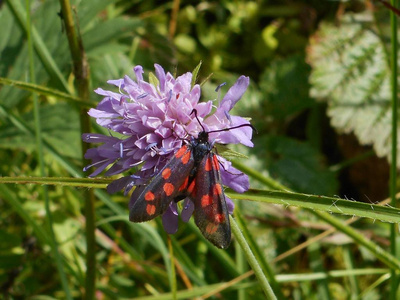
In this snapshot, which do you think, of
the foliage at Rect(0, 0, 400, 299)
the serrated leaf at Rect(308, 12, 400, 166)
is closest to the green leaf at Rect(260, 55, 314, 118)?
the foliage at Rect(0, 0, 400, 299)

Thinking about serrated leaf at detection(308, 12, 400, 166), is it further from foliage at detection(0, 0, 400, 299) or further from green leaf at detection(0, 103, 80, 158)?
green leaf at detection(0, 103, 80, 158)

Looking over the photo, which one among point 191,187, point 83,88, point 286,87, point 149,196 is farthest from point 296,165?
point 149,196

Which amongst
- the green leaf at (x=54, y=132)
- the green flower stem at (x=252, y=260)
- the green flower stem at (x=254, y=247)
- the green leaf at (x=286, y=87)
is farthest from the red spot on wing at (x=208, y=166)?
the green leaf at (x=286, y=87)

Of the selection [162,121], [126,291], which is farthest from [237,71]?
[162,121]

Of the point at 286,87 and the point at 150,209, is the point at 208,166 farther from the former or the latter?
the point at 286,87

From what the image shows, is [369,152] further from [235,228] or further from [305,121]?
[235,228]

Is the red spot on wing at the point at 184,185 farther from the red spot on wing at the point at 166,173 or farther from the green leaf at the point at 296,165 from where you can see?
the green leaf at the point at 296,165
